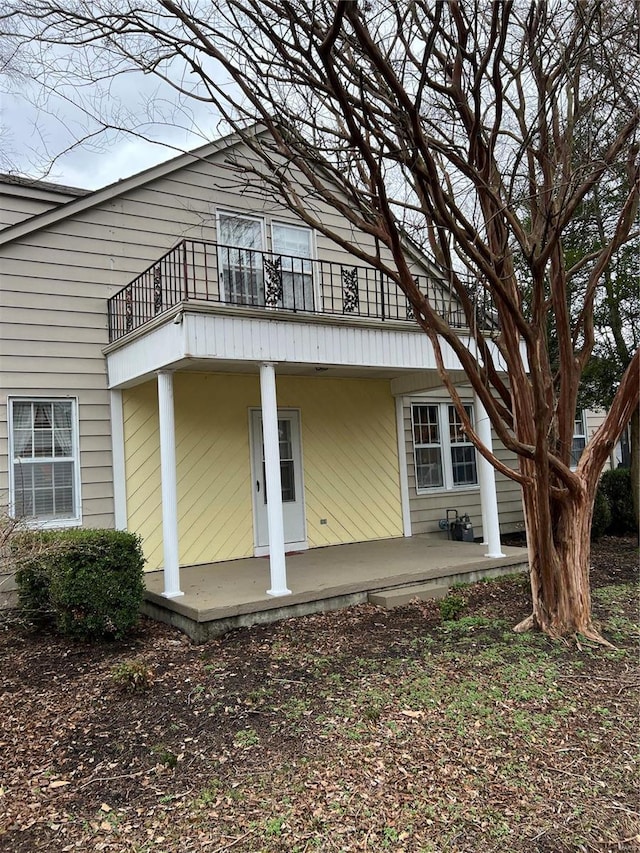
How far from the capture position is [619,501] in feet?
36.3

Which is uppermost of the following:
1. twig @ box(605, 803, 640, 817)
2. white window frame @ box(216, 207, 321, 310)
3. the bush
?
white window frame @ box(216, 207, 321, 310)

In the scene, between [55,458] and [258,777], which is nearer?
[258,777]

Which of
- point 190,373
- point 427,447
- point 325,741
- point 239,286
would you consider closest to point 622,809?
point 325,741

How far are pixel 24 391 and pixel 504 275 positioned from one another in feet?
18.3

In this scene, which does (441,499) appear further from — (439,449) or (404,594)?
(404,594)

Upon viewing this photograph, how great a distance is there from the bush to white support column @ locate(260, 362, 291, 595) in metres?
1.34

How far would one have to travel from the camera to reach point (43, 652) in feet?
18.4

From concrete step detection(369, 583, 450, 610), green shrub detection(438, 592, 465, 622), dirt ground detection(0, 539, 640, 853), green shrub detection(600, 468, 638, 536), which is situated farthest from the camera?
green shrub detection(600, 468, 638, 536)

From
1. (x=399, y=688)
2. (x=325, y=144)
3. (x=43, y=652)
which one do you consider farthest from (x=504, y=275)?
(x=43, y=652)

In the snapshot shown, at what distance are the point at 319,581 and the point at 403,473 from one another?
3972mm

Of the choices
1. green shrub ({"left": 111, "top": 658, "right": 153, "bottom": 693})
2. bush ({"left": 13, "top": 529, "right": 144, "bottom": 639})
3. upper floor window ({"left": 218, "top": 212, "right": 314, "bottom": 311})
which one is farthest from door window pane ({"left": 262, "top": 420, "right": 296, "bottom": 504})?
green shrub ({"left": 111, "top": 658, "right": 153, "bottom": 693})

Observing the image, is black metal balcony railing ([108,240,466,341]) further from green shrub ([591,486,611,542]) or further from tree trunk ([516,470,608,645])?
green shrub ([591,486,611,542])

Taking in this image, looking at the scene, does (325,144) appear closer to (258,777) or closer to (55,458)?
(55,458)

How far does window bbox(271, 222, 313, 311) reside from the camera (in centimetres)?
900
